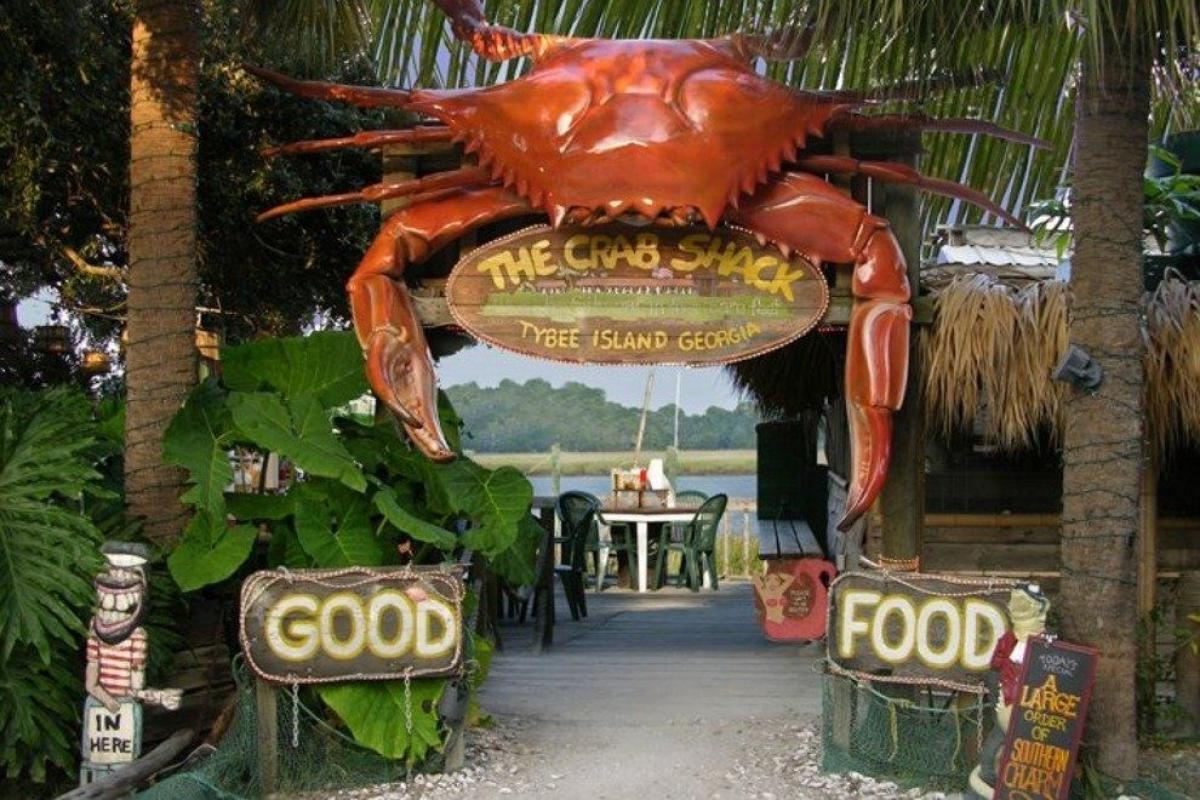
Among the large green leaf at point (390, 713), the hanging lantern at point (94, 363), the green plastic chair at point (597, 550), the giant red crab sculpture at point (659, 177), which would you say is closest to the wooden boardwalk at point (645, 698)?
the large green leaf at point (390, 713)

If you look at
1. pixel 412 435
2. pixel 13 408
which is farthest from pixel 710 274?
pixel 13 408

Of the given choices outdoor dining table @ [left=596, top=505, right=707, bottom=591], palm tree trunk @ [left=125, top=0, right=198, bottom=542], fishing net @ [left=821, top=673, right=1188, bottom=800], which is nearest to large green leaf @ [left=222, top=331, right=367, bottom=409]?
palm tree trunk @ [left=125, top=0, right=198, bottom=542]

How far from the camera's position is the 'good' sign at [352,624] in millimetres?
5758

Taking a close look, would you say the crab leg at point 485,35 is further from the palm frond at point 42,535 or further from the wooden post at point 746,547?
the wooden post at point 746,547

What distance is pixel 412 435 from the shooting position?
648 cm

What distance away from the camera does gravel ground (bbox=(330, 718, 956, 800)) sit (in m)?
5.61

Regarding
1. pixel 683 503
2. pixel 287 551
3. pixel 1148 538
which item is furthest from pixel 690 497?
pixel 287 551

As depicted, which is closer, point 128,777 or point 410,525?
point 128,777

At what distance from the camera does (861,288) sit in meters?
6.58

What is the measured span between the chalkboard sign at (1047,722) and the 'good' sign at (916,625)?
569 millimetres

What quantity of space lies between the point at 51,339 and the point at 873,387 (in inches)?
331

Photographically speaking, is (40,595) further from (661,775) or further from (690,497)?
(690,497)

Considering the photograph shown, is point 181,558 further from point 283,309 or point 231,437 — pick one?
point 283,309

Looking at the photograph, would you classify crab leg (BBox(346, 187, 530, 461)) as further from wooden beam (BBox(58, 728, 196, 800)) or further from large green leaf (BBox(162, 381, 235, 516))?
wooden beam (BBox(58, 728, 196, 800))
